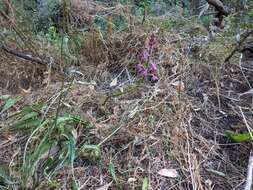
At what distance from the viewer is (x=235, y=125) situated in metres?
1.94

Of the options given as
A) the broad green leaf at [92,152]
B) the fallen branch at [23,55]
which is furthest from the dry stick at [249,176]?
the fallen branch at [23,55]

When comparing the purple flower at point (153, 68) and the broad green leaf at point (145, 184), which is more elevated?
the purple flower at point (153, 68)

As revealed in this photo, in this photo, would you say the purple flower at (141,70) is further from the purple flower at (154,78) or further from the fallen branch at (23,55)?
the fallen branch at (23,55)

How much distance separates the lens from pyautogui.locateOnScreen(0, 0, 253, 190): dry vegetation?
1.64m

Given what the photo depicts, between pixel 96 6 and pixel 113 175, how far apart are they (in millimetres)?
2485

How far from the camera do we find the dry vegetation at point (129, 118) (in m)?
1.64

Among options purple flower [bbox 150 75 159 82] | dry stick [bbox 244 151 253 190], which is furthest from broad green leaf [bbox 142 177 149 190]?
purple flower [bbox 150 75 159 82]

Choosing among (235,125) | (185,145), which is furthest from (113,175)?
(235,125)

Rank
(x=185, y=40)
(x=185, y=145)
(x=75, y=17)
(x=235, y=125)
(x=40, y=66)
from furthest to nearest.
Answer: (x=75, y=17) < (x=185, y=40) < (x=40, y=66) < (x=235, y=125) < (x=185, y=145)

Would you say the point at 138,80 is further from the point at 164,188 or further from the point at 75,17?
the point at 75,17

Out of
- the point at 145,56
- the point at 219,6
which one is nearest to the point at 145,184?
the point at 145,56

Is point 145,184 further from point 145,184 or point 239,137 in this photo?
point 239,137

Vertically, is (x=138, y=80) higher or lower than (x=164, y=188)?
higher

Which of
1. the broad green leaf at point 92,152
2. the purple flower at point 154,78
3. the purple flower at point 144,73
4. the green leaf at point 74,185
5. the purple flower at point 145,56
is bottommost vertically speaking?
the green leaf at point 74,185
